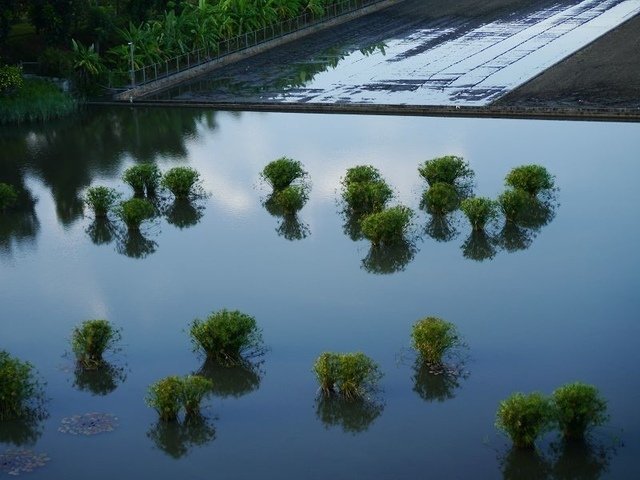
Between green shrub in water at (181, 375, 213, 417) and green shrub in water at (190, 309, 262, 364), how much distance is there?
165cm

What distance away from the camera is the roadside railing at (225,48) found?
132 feet

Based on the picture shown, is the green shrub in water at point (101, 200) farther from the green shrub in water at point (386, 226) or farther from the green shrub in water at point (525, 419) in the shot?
the green shrub in water at point (525, 419)

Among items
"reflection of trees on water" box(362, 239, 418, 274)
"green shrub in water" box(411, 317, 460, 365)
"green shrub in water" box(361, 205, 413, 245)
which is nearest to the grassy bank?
"green shrub in water" box(361, 205, 413, 245)

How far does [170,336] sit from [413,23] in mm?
33950

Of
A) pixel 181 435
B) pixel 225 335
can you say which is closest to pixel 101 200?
pixel 225 335

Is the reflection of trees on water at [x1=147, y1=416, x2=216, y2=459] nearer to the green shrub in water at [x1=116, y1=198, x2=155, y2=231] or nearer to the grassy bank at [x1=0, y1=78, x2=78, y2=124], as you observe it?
the green shrub in water at [x1=116, y1=198, x2=155, y2=231]

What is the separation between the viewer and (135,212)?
25.3 m

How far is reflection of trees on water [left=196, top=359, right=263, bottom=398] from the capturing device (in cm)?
1784

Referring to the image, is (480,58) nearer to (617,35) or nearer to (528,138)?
(617,35)

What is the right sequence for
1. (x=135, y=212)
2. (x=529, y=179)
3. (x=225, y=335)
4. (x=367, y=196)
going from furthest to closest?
(x=529, y=179) < (x=367, y=196) < (x=135, y=212) < (x=225, y=335)

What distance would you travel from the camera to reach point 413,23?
51344 millimetres

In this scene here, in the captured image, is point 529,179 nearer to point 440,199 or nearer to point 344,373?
point 440,199

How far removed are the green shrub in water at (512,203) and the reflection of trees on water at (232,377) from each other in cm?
816

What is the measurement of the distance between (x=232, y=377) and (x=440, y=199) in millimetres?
8662
